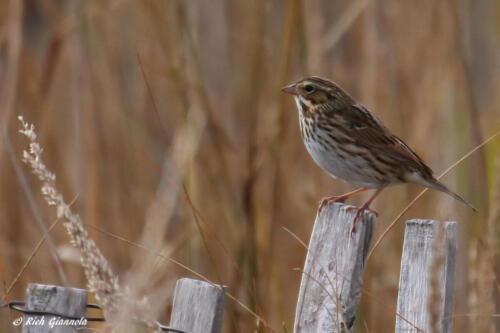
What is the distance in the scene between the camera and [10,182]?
181 inches

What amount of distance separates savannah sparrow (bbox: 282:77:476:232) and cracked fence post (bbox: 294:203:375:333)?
1.05 metres

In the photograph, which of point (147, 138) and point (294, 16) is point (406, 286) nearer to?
point (294, 16)

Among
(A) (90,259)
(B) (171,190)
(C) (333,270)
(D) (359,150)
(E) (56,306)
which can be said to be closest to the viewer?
(A) (90,259)

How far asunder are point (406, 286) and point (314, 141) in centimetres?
137

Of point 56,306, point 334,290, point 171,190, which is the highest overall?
point 171,190

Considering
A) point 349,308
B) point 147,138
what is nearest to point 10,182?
point 147,138

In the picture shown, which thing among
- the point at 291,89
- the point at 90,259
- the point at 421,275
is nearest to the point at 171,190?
the point at 291,89

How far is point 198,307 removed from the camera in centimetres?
205

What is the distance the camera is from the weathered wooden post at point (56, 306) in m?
2.04

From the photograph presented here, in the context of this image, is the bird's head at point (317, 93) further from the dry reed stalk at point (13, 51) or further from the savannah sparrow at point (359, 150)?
the dry reed stalk at point (13, 51)

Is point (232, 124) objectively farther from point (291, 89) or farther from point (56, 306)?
point (56, 306)

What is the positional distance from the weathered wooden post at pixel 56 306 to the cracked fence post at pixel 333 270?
0.57 metres

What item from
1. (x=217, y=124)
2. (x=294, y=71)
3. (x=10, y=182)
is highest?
(x=294, y=71)

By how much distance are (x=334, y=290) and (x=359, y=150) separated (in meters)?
1.38
